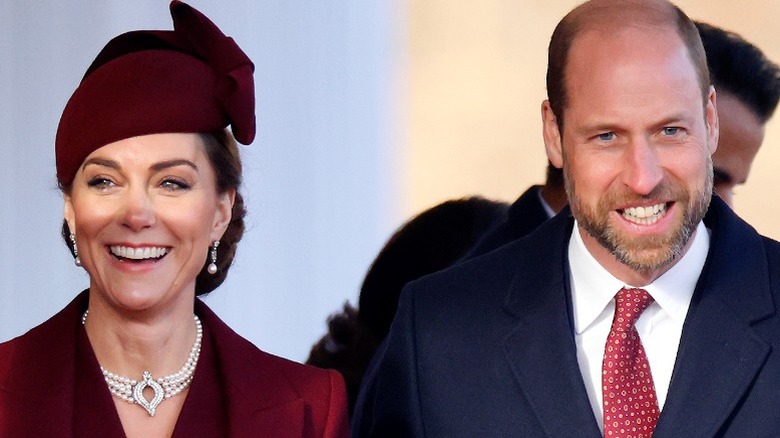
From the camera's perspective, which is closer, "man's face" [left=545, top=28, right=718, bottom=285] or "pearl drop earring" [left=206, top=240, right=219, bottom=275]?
"man's face" [left=545, top=28, right=718, bottom=285]

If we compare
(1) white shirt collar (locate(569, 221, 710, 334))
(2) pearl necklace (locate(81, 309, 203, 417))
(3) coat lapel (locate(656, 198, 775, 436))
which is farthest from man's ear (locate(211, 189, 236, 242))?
(3) coat lapel (locate(656, 198, 775, 436))

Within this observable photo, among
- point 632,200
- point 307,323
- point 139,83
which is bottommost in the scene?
point 307,323

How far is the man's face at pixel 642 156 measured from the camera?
8.80ft

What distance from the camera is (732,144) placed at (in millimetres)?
3785

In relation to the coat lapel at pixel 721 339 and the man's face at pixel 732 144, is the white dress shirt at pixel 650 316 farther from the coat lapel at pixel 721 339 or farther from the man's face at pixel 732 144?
the man's face at pixel 732 144

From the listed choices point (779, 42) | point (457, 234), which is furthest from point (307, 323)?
point (779, 42)

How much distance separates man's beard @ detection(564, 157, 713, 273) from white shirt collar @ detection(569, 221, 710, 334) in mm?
50

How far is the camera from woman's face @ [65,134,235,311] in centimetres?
281

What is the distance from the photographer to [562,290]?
282 centimetres

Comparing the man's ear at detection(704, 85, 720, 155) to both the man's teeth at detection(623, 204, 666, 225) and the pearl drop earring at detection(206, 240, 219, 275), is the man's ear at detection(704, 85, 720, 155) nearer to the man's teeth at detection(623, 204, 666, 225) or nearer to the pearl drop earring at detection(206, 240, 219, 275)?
the man's teeth at detection(623, 204, 666, 225)

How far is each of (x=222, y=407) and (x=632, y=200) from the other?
818mm

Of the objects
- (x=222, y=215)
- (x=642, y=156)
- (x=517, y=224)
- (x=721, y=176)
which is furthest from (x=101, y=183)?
(x=721, y=176)

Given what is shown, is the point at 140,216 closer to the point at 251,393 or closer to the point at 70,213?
the point at 70,213

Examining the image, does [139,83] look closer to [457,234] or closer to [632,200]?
[632,200]
